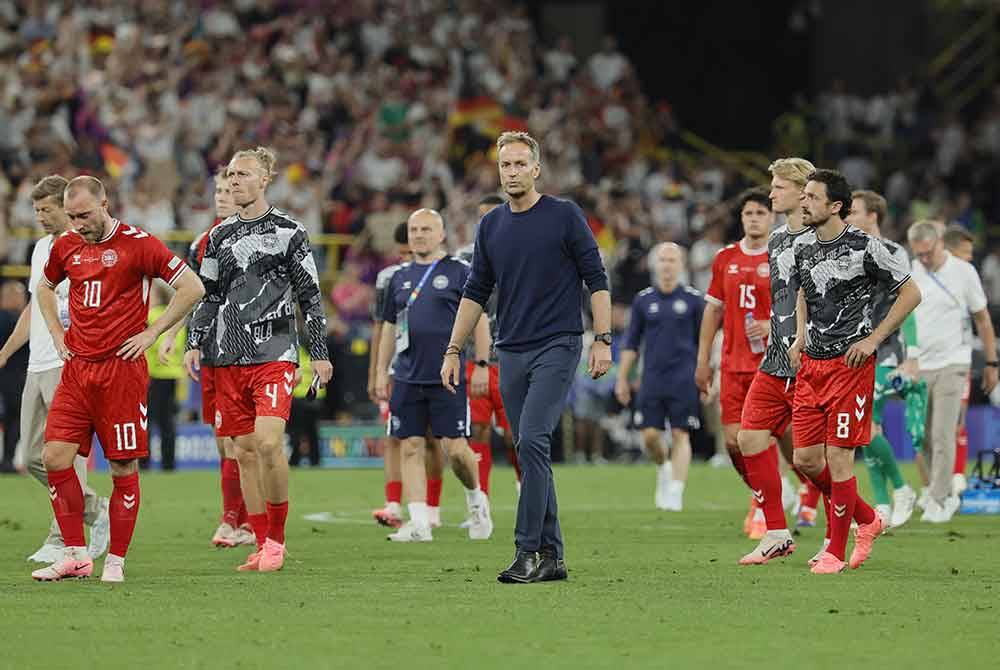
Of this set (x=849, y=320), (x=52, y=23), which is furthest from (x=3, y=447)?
(x=849, y=320)

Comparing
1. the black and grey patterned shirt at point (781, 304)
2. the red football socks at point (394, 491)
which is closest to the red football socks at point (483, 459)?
the red football socks at point (394, 491)

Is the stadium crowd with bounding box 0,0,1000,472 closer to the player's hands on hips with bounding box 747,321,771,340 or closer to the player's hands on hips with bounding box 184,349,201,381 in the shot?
the player's hands on hips with bounding box 747,321,771,340

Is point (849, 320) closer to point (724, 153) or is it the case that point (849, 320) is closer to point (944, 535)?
point (944, 535)

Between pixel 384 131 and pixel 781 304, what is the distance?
1743 cm

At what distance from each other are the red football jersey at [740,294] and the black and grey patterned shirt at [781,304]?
4.86ft

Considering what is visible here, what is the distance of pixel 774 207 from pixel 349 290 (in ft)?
49.5

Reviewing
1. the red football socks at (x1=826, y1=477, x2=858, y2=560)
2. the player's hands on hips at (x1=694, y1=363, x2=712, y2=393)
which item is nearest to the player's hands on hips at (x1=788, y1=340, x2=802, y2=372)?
the red football socks at (x1=826, y1=477, x2=858, y2=560)

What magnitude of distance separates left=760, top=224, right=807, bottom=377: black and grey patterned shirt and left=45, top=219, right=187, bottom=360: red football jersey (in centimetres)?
373

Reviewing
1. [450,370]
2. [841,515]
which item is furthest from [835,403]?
[450,370]

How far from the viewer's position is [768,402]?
11.6 meters

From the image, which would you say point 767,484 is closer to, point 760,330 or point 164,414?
point 760,330

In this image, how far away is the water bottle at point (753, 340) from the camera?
13398 millimetres

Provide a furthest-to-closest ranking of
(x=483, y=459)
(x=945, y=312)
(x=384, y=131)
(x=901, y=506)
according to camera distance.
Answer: (x=384, y=131) < (x=945, y=312) < (x=483, y=459) < (x=901, y=506)

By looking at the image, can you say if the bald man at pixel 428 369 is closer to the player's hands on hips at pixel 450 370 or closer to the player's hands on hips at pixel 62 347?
the player's hands on hips at pixel 450 370
